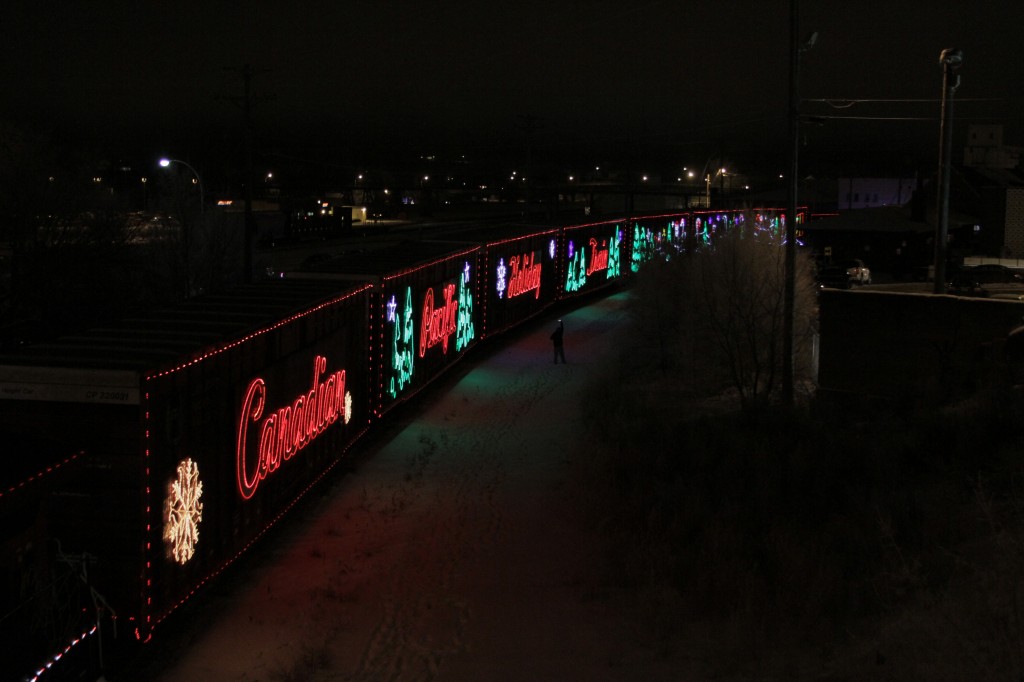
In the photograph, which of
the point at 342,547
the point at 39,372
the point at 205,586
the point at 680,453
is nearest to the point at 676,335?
the point at 680,453

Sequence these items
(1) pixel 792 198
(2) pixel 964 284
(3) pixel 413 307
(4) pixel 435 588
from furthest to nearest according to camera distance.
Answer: (2) pixel 964 284 → (3) pixel 413 307 → (1) pixel 792 198 → (4) pixel 435 588

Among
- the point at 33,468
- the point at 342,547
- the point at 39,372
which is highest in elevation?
the point at 39,372

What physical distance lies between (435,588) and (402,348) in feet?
26.1

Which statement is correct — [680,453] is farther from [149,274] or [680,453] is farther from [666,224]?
[666,224]

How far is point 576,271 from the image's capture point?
37.1 meters

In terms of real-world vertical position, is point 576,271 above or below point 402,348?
above

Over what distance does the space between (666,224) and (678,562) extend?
116 ft

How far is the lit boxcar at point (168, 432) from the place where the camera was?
28.2ft

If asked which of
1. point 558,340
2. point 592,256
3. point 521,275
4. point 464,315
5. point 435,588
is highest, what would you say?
point 592,256

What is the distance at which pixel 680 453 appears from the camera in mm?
16266

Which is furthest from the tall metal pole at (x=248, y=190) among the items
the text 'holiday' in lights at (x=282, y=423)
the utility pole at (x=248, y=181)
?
the text 'holiday' in lights at (x=282, y=423)

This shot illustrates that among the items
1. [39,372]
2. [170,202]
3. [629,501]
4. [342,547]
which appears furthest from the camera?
[170,202]

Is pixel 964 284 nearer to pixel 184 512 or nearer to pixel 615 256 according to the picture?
pixel 615 256

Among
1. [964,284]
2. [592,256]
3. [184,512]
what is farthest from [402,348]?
[592,256]
